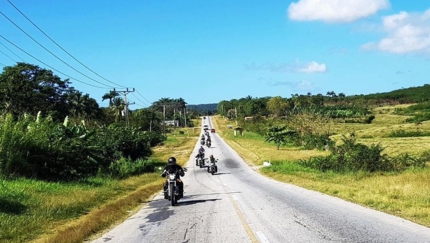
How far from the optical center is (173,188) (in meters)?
16.4

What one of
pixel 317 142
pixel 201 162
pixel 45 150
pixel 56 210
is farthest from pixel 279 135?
pixel 56 210

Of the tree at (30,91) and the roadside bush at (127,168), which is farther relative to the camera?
the tree at (30,91)

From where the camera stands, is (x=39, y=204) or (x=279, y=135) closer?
(x=39, y=204)

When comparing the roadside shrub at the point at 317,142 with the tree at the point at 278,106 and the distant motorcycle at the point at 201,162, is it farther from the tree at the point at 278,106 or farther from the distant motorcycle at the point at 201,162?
the tree at the point at 278,106

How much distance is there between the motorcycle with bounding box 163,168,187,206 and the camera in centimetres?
1621

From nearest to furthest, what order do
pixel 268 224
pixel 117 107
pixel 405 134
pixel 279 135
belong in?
1. pixel 268 224
2. pixel 279 135
3. pixel 405 134
4. pixel 117 107

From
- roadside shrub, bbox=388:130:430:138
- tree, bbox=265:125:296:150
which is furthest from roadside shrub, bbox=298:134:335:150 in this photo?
roadside shrub, bbox=388:130:430:138

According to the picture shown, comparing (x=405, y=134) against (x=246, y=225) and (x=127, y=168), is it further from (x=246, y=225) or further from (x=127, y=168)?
(x=246, y=225)

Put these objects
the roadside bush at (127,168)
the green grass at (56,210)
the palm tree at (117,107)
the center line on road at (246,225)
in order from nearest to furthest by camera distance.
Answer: the center line on road at (246,225) → the green grass at (56,210) → the roadside bush at (127,168) → the palm tree at (117,107)

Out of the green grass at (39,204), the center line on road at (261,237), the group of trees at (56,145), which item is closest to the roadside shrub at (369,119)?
the group of trees at (56,145)

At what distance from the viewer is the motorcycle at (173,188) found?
16.2 m

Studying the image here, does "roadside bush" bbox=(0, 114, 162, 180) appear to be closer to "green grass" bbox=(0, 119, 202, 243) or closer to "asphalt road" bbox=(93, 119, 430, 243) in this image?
"green grass" bbox=(0, 119, 202, 243)

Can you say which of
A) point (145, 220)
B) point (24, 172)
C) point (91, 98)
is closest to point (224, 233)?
point (145, 220)

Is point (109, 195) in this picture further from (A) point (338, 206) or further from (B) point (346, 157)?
(B) point (346, 157)
